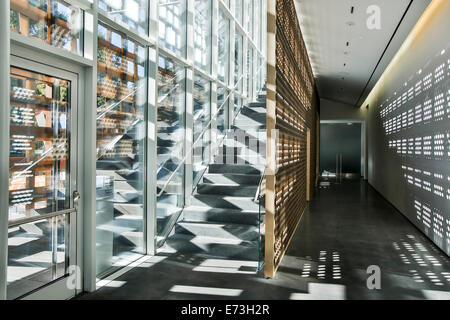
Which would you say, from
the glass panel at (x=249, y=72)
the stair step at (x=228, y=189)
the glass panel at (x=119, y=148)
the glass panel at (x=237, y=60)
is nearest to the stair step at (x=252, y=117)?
the glass panel at (x=237, y=60)

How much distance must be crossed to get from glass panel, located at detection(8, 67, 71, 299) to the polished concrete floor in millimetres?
549

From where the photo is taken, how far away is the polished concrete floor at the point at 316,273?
136 inches

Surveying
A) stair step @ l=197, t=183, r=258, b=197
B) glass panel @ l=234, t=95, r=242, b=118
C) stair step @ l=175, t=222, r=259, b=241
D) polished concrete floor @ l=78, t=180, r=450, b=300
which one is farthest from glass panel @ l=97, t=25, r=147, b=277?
glass panel @ l=234, t=95, r=242, b=118

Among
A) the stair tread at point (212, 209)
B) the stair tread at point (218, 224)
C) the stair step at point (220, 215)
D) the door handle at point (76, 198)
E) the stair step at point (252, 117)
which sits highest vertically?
the stair step at point (252, 117)

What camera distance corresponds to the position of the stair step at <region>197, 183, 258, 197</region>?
228 inches

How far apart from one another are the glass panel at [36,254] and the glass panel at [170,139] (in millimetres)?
1729

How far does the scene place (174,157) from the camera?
5.48 metres

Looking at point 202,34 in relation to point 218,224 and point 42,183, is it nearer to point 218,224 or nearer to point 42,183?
point 218,224

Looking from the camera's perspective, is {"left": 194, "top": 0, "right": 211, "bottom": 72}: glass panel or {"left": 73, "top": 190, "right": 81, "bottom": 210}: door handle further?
{"left": 194, "top": 0, "right": 211, "bottom": 72}: glass panel

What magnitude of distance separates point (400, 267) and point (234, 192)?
2512 millimetres

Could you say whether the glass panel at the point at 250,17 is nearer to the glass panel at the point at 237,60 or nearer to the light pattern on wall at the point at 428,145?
the glass panel at the point at 237,60

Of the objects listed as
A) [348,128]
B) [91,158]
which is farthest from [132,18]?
[348,128]

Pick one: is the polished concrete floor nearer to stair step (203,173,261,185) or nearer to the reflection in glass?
stair step (203,173,261,185)

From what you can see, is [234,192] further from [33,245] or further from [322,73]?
[322,73]
